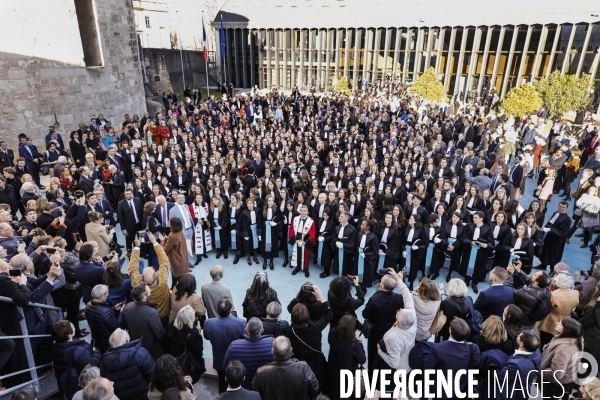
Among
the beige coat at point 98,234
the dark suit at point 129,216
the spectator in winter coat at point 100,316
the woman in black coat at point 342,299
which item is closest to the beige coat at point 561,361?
the woman in black coat at point 342,299

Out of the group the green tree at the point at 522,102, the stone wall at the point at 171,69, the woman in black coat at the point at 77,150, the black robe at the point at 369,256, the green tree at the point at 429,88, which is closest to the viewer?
the black robe at the point at 369,256

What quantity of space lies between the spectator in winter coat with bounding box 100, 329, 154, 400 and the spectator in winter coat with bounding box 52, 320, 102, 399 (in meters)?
0.38

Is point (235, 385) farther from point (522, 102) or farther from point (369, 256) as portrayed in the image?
point (522, 102)

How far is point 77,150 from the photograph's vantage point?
12.1m

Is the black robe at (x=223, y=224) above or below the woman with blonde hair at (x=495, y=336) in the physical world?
below

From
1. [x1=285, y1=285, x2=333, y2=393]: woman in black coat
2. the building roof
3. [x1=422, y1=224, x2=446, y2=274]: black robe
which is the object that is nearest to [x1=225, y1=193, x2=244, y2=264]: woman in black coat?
[x1=422, y1=224, x2=446, y2=274]: black robe

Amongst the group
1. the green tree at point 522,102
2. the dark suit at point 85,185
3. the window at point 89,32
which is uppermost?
the window at point 89,32

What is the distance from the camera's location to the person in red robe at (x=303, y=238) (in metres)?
7.82

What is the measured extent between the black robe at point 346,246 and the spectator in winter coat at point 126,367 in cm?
449

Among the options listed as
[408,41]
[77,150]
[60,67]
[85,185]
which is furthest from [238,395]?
[408,41]

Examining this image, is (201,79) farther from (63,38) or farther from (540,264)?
(540,264)

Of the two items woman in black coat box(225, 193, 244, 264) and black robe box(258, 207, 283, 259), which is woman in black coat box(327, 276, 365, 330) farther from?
woman in black coat box(225, 193, 244, 264)

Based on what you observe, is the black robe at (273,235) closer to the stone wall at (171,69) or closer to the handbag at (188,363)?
the handbag at (188,363)

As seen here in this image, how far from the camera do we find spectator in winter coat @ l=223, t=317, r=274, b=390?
3.85 metres
